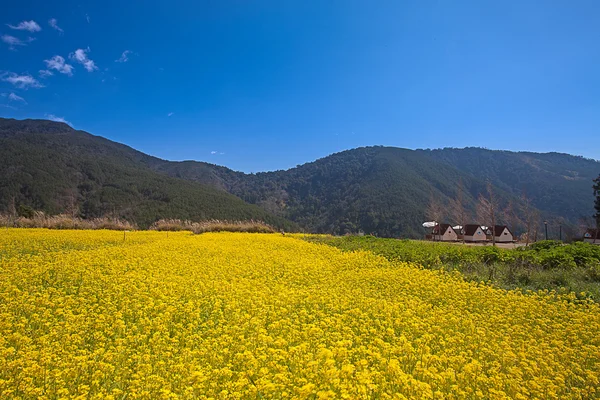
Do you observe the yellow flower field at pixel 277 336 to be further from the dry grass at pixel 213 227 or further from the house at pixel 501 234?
the house at pixel 501 234

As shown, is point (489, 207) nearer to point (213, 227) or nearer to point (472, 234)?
point (472, 234)

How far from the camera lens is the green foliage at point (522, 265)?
361 inches

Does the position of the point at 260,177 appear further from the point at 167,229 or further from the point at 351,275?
the point at 351,275

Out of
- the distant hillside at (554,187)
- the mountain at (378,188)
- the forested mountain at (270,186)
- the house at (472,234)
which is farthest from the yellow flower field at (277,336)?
the distant hillside at (554,187)

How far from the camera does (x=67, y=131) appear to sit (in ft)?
570

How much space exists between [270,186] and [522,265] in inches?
6313

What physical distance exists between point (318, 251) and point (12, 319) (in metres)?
11.3

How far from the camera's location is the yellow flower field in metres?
3.71

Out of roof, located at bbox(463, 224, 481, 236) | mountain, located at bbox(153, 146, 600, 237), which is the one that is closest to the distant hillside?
mountain, located at bbox(153, 146, 600, 237)

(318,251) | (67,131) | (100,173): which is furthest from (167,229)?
(67,131)

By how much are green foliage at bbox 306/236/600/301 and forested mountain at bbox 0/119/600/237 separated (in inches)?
1331

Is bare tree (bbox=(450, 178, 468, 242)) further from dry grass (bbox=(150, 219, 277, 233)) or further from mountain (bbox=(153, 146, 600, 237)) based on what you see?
mountain (bbox=(153, 146, 600, 237))

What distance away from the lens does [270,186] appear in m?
170

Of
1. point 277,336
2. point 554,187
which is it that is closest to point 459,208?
point 277,336
